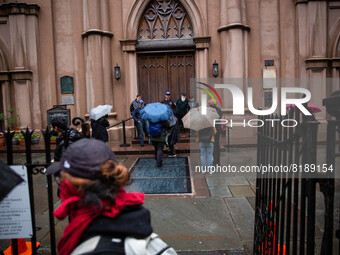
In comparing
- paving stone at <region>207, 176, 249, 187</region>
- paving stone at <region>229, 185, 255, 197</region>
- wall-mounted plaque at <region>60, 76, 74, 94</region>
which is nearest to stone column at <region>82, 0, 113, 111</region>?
wall-mounted plaque at <region>60, 76, 74, 94</region>

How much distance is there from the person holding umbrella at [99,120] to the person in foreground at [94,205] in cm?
514

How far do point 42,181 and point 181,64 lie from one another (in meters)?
7.51

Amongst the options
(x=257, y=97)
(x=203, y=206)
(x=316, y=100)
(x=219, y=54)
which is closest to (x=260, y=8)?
(x=219, y=54)

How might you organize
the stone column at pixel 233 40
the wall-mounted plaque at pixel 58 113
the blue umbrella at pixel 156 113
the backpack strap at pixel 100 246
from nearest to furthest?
the backpack strap at pixel 100 246
the blue umbrella at pixel 156 113
the stone column at pixel 233 40
the wall-mounted plaque at pixel 58 113

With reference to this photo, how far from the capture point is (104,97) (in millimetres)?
11578

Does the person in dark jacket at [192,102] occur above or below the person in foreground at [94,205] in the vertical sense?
above

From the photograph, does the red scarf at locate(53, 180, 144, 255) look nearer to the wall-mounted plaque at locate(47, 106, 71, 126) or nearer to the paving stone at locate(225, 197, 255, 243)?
the paving stone at locate(225, 197, 255, 243)

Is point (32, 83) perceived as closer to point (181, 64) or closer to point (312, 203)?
point (181, 64)

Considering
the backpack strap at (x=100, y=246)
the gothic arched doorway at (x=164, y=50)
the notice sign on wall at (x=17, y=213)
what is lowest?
the notice sign on wall at (x=17, y=213)

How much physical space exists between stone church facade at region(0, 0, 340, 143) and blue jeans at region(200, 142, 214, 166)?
460 cm

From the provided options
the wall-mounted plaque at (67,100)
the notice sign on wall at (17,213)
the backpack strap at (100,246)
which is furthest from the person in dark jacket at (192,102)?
the backpack strap at (100,246)

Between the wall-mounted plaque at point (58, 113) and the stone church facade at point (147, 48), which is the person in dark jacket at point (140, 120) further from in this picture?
the wall-mounted plaque at point (58, 113)

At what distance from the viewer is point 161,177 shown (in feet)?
21.4

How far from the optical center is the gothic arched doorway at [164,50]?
1175cm
